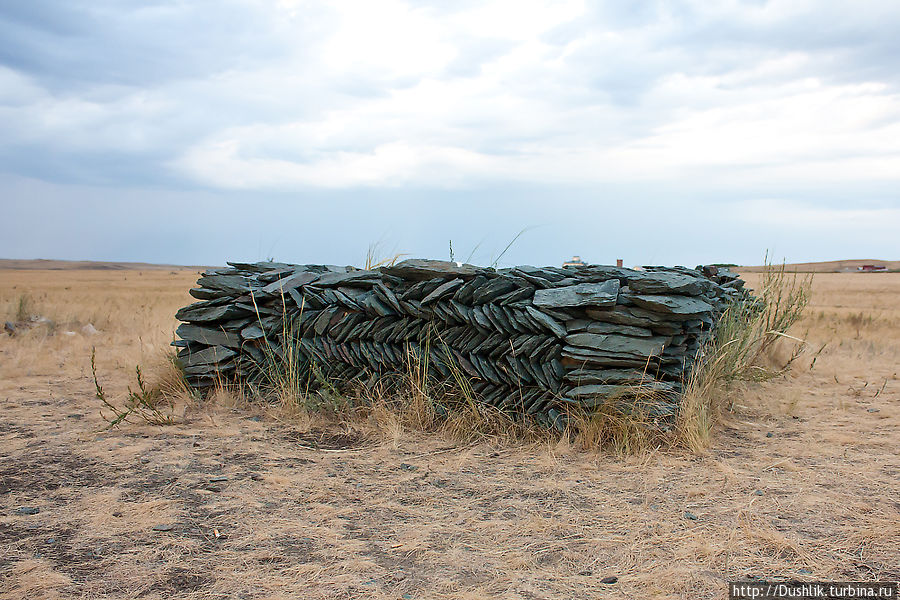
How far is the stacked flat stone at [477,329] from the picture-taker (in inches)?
205

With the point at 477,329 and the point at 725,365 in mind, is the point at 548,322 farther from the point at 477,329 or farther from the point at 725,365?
the point at 725,365

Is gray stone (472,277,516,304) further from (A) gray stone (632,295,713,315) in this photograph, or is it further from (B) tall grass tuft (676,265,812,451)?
(B) tall grass tuft (676,265,812,451)

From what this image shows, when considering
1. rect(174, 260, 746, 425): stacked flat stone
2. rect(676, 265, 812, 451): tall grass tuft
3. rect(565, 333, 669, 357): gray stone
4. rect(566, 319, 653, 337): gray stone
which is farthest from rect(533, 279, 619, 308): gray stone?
rect(676, 265, 812, 451): tall grass tuft

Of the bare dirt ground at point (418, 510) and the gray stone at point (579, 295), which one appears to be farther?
the gray stone at point (579, 295)

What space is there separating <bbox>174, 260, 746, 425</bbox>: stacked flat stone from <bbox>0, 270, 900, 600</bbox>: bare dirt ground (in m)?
0.54

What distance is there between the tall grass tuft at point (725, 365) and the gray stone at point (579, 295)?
1012 mm

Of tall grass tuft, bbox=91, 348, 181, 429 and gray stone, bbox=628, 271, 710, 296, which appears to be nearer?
gray stone, bbox=628, 271, 710, 296

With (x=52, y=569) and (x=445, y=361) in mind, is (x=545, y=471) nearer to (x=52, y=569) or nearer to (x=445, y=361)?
(x=445, y=361)

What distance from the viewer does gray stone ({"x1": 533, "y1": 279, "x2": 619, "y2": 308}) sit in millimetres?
Answer: 5199

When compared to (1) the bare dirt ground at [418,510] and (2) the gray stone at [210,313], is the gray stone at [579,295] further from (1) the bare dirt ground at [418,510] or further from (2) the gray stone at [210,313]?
(2) the gray stone at [210,313]

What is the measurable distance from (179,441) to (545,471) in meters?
3.04

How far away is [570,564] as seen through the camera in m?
3.37

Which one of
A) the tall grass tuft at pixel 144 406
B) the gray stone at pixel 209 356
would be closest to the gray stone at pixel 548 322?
the gray stone at pixel 209 356

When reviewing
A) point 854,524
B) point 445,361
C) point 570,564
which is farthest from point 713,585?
point 445,361
